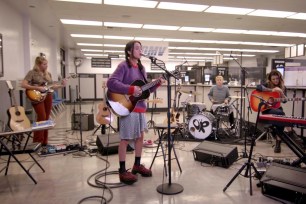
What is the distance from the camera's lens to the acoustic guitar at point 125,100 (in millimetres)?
2672

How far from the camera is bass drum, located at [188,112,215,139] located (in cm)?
470

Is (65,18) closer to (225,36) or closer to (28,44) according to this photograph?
(28,44)

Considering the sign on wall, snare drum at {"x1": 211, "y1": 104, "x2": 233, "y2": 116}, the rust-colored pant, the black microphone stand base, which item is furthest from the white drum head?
the sign on wall

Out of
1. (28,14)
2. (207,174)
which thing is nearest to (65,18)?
(28,14)

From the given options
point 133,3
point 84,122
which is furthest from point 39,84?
point 133,3

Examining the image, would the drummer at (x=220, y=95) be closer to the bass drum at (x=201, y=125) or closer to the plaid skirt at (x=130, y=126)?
the bass drum at (x=201, y=125)

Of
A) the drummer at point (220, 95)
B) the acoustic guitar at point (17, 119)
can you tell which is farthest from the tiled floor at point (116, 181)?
the drummer at point (220, 95)

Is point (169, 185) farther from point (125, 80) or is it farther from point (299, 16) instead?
point (299, 16)

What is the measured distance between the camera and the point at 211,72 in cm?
1017

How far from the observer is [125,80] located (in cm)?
271

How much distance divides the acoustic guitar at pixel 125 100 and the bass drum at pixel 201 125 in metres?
2.27

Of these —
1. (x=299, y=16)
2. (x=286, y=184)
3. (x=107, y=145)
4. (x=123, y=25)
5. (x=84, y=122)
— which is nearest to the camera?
(x=286, y=184)

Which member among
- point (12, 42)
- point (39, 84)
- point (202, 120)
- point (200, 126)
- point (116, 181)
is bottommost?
point (116, 181)

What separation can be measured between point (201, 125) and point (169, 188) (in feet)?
7.65
